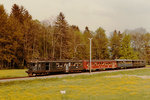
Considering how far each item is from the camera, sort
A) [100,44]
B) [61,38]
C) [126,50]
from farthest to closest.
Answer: [100,44] < [126,50] < [61,38]

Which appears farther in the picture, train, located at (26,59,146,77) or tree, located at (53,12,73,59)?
tree, located at (53,12,73,59)

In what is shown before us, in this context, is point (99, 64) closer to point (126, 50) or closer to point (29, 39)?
point (29, 39)

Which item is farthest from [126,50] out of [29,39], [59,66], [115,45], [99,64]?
[59,66]

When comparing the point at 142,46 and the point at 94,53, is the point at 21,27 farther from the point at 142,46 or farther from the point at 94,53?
the point at 142,46

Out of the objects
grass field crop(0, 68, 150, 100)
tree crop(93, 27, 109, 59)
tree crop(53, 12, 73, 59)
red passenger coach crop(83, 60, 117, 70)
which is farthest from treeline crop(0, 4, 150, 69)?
grass field crop(0, 68, 150, 100)

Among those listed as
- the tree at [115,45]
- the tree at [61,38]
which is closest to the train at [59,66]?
the tree at [61,38]

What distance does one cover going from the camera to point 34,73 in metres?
30.8

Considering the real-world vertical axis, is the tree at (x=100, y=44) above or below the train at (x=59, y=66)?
above

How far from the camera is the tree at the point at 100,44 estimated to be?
3270 inches

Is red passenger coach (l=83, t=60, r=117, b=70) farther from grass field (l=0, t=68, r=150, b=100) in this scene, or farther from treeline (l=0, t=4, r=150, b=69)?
grass field (l=0, t=68, r=150, b=100)

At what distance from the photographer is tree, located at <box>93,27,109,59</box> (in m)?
83.1

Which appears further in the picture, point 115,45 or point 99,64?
point 115,45

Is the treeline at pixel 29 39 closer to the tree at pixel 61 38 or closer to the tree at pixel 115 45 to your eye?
the tree at pixel 61 38

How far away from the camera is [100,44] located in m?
83.2
